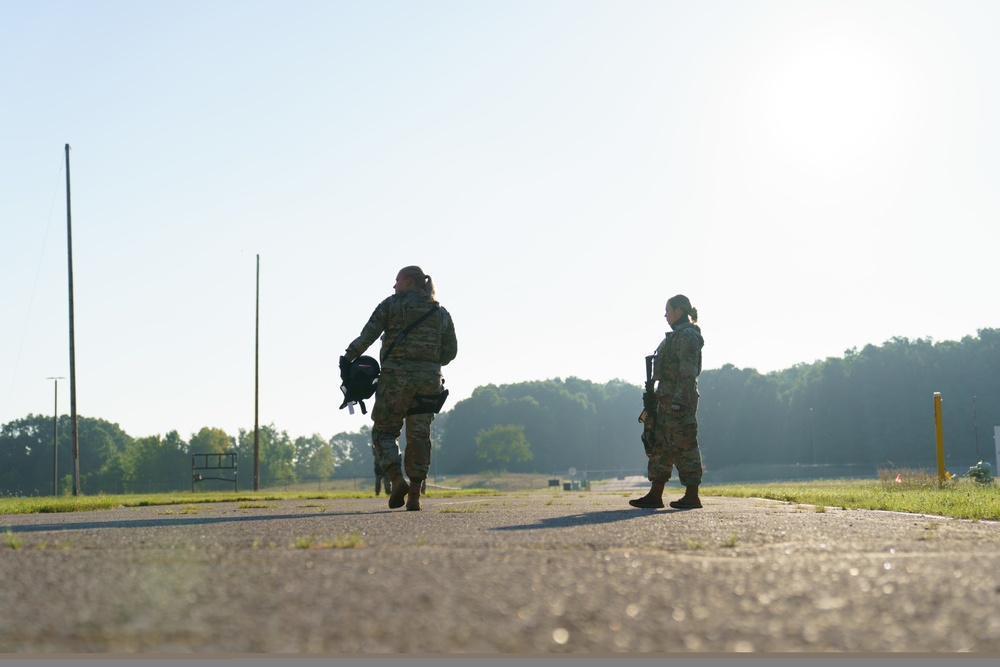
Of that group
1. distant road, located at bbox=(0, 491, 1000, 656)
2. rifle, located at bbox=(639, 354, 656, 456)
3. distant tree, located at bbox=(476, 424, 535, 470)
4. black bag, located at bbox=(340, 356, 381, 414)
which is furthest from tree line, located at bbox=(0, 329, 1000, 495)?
distant road, located at bbox=(0, 491, 1000, 656)

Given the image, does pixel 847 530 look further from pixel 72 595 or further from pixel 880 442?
pixel 880 442

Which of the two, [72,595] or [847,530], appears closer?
[72,595]

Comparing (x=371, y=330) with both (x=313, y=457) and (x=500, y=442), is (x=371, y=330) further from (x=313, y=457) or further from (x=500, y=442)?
(x=313, y=457)

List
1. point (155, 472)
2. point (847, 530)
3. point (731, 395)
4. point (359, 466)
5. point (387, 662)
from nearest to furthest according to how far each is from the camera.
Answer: point (387, 662) → point (847, 530) → point (155, 472) → point (731, 395) → point (359, 466)

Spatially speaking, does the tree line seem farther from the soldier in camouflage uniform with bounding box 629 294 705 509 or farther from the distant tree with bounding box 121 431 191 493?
the soldier in camouflage uniform with bounding box 629 294 705 509

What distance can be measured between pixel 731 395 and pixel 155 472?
7442cm

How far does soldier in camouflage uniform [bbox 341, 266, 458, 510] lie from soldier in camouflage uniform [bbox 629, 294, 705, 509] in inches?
78.5

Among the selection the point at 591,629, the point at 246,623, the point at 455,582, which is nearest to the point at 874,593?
the point at 591,629

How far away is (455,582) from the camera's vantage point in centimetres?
286

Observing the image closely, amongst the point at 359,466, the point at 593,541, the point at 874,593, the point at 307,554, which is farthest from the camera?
the point at 359,466

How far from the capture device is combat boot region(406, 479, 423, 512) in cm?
820

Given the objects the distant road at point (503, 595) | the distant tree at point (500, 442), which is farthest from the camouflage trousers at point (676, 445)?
the distant tree at point (500, 442)

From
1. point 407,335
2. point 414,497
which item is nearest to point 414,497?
point 414,497

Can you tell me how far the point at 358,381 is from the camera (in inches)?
350
